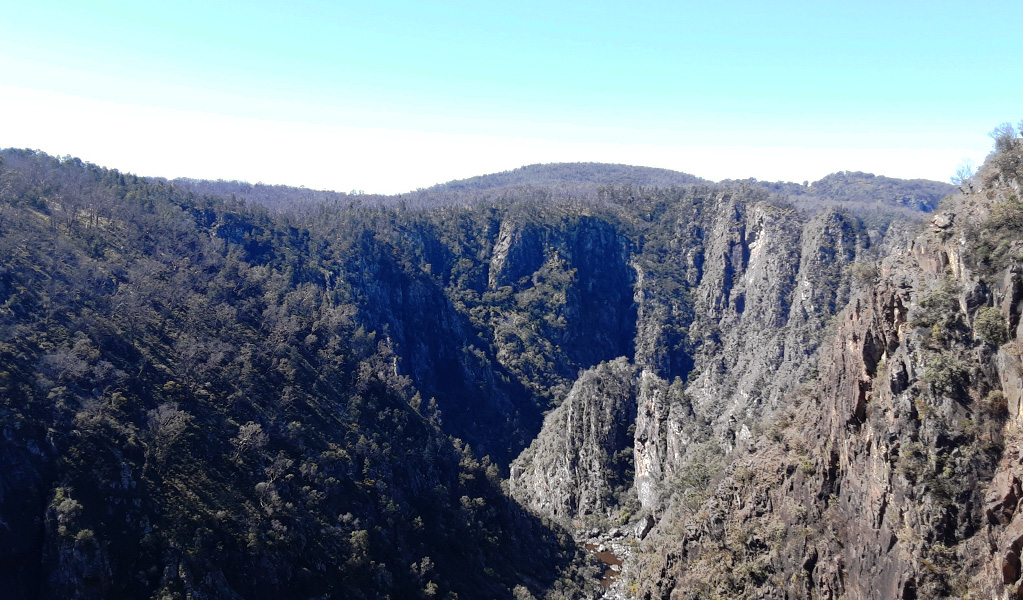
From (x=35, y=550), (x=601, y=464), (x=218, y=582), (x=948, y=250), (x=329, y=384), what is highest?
(x=948, y=250)

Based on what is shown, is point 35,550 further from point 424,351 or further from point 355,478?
point 424,351

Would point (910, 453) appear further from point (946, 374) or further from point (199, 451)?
point (199, 451)

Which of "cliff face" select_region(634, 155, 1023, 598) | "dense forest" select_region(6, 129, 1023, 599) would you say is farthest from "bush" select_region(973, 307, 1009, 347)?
"dense forest" select_region(6, 129, 1023, 599)

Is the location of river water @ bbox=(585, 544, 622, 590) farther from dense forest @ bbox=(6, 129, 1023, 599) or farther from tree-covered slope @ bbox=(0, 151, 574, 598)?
tree-covered slope @ bbox=(0, 151, 574, 598)

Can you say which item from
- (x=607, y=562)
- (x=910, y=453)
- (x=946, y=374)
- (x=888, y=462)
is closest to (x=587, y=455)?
(x=607, y=562)

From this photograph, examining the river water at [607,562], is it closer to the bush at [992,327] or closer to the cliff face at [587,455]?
the cliff face at [587,455]

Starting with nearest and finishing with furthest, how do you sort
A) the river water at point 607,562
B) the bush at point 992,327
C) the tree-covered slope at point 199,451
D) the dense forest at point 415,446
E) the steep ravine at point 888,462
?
1. the steep ravine at point 888,462
2. the bush at point 992,327
3. the dense forest at point 415,446
4. the tree-covered slope at point 199,451
5. the river water at point 607,562

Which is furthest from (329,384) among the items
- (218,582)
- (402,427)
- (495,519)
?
(218,582)

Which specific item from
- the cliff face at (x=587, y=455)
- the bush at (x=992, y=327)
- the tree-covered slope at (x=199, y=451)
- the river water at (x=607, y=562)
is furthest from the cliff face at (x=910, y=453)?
the cliff face at (x=587, y=455)

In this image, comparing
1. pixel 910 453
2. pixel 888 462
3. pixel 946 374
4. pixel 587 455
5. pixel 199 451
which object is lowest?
pixel 587 455

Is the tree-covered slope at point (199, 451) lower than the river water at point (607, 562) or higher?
higher

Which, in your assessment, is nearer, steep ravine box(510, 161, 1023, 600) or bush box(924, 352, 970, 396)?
steep ravine box(510, 161, 1023, 600)
